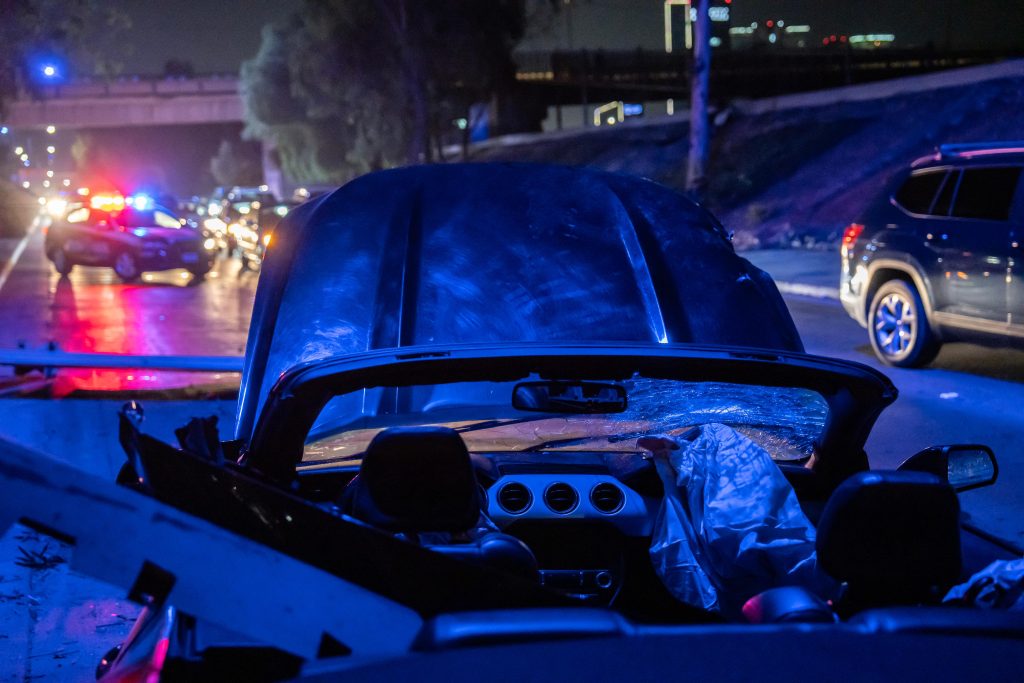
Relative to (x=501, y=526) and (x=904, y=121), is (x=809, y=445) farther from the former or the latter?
(x=904, y=121)

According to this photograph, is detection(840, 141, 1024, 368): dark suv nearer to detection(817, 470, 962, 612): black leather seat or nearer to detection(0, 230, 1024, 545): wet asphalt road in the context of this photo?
detection(0, 230, 1024, 545): wet asphalt road

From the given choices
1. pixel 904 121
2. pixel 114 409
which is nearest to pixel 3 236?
pixel 904 121

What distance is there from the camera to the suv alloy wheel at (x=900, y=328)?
12125mm

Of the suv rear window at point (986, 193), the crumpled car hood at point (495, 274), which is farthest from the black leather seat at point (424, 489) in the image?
the suv rear window at point (986, 193)

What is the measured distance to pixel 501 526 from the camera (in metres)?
3.26

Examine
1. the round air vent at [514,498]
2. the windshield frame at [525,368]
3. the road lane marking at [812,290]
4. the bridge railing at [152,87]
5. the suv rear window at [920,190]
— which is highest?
the windshield frame at [525,368]

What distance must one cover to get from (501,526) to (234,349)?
11677 millimetres

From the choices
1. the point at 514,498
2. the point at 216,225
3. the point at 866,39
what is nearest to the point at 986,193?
the point at 514,498

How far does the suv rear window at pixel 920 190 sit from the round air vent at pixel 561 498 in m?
9.86

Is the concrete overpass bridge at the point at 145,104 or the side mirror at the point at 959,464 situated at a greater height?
the side mirror at the point at 959,464

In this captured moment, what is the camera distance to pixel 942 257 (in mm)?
11820

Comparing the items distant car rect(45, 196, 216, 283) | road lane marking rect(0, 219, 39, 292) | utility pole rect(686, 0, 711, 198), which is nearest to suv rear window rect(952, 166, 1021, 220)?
distant car rect(45, 196, 216, 283)

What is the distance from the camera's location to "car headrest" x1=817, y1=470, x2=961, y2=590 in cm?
230

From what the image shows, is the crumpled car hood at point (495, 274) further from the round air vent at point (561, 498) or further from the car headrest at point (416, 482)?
the car headrest at point (416, 482)
